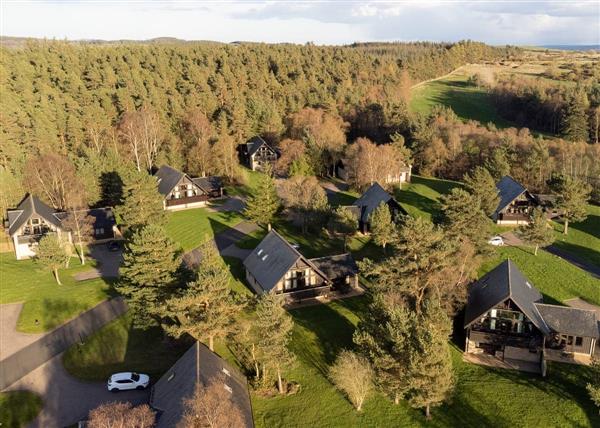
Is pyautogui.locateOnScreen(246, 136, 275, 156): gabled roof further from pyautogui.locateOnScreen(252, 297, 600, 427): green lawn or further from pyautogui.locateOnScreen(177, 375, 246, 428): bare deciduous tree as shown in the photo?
pyautogui.locateOnScreen(177, 375, 246, 428): bare deciduous tree

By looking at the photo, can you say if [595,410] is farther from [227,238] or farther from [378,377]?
[227,238]

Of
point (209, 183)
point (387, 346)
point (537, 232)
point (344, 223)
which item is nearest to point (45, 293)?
point (344, 223)

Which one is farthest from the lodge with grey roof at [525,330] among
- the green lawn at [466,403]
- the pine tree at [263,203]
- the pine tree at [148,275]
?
the pine tree at [263,203]

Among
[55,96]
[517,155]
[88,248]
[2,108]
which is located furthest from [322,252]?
[55,96]

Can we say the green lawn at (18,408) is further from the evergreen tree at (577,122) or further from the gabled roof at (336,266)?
the evergreen tree at (577,122)

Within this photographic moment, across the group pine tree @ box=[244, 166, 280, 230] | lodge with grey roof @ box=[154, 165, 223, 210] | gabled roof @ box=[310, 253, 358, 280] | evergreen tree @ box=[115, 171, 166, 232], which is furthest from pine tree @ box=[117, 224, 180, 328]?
lodge with grey roof @ box=[154, 165, 223, 210]

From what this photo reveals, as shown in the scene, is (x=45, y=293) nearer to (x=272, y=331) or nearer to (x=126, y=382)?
(x=126, y=382)
